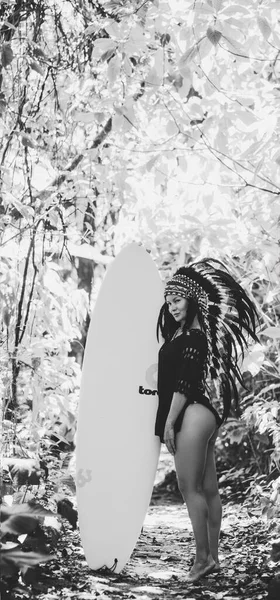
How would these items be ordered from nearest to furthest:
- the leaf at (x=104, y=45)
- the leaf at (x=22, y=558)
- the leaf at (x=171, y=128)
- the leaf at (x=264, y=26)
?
1. the leaf at (x=22, y=558)
2. the leaf at (x=264, y=26)
3. the leaf at (x=104, y=45)
4. the leaf at (x=171, y=128)

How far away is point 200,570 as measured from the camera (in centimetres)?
238

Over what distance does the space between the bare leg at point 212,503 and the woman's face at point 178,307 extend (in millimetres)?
458

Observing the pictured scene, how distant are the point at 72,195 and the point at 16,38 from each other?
0.73 metres

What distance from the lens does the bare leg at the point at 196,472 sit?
7.78 feet

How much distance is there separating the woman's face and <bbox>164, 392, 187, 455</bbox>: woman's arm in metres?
0.30

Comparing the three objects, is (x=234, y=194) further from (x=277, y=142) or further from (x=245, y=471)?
(x=245, y=471)

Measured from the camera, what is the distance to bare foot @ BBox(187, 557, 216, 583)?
237cm

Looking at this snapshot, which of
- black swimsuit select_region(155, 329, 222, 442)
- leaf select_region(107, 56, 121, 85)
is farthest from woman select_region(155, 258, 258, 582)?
leaf select_region(107, 56, 121, 85)

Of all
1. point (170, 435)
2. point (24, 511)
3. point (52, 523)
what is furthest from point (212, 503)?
point (24, 511)

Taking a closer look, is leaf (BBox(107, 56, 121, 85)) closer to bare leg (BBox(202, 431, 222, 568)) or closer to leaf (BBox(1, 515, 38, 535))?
bare leg (BBox(202, 431, 222, 568))

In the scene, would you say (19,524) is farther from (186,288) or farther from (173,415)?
(186,288)

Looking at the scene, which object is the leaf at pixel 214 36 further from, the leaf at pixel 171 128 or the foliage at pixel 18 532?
the foliage at pixel 18 532

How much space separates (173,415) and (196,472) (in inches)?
8.6

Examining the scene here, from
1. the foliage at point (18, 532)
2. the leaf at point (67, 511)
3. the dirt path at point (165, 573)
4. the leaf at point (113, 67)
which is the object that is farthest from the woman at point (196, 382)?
the foliage at point (18, 532)
